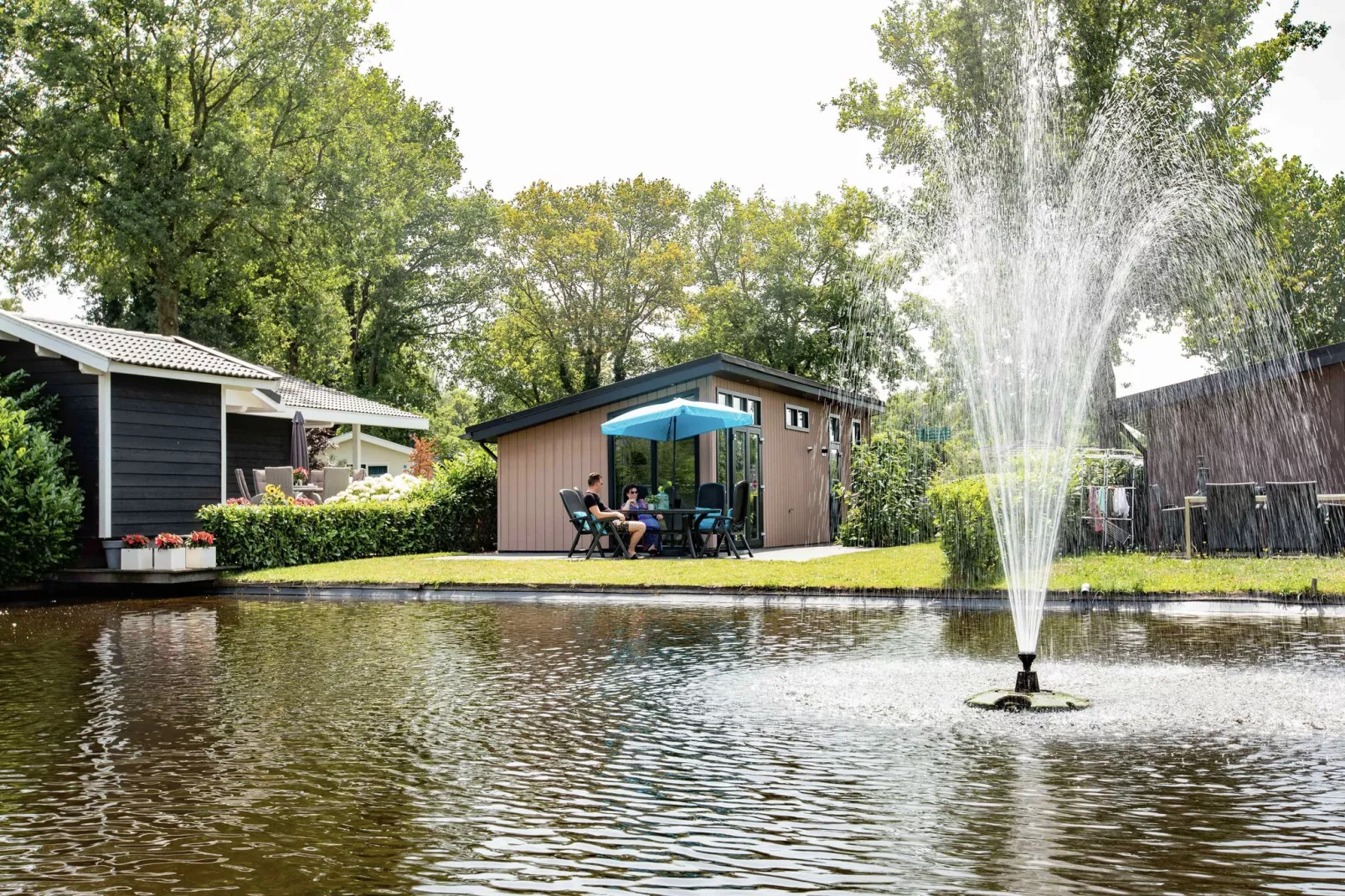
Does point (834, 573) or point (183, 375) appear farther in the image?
point (183, 375)

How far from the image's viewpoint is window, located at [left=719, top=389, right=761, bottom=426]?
77.2 feet

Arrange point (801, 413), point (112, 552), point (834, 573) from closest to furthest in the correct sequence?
point (834, 573), point (112, 552), point (801, 413)

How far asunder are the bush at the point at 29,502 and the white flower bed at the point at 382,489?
640 centimetres

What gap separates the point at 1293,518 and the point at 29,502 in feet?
61.9

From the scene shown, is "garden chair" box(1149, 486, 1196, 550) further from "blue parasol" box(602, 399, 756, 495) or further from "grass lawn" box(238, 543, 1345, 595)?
"blue parasol" box(602, 399, 756, 495)

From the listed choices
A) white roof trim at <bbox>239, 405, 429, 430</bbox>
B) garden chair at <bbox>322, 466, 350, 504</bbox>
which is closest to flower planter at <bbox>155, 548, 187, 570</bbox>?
white roof trim at <bbox>239, 405, 429, 430</bbox>

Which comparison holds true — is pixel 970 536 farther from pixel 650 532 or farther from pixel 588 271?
pixel 588 271

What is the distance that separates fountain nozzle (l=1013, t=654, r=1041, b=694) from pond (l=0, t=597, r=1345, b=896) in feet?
1.50

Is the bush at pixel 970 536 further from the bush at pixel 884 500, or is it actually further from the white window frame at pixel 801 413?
the white window frame at pixel 801 413

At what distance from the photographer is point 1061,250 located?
17.5 metres

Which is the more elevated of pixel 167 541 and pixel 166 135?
pixel 166 135

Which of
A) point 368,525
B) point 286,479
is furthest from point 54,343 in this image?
point 286,479

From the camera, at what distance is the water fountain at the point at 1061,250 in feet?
50.3

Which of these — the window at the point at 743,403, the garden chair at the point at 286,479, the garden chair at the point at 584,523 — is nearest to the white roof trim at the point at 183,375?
the garden chair at the point at 286,479
